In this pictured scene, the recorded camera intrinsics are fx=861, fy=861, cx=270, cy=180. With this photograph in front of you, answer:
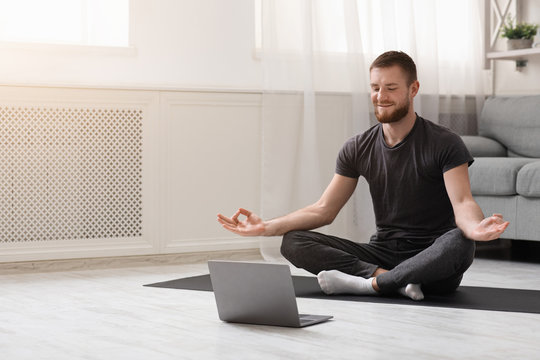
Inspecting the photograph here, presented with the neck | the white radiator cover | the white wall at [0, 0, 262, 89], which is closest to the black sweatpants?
the neck

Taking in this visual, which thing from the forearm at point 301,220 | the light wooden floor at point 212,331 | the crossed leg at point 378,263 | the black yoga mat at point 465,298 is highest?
the forearm at point 301,220

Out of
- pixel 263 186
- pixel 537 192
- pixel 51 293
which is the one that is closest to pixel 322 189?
pixel 263 186

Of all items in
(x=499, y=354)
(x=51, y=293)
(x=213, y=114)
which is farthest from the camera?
(x=213, y=114)

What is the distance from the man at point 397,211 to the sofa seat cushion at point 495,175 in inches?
44.6

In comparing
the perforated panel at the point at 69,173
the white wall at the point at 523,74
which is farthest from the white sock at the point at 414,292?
the white wall at the point at 523,74

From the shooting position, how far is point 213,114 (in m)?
4.04

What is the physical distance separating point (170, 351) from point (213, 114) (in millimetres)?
2200

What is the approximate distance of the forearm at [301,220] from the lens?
9.36 ft

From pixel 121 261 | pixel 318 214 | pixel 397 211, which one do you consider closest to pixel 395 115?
pixel 397 211

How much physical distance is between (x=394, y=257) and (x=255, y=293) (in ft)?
2.60

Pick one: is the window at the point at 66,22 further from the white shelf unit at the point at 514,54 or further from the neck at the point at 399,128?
the white shelf unit at the point at 514,54

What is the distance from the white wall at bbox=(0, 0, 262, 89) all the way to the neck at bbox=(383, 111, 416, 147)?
1369mm

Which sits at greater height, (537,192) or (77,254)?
(537,192)

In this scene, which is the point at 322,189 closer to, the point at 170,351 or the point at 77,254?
the point at 77,254
